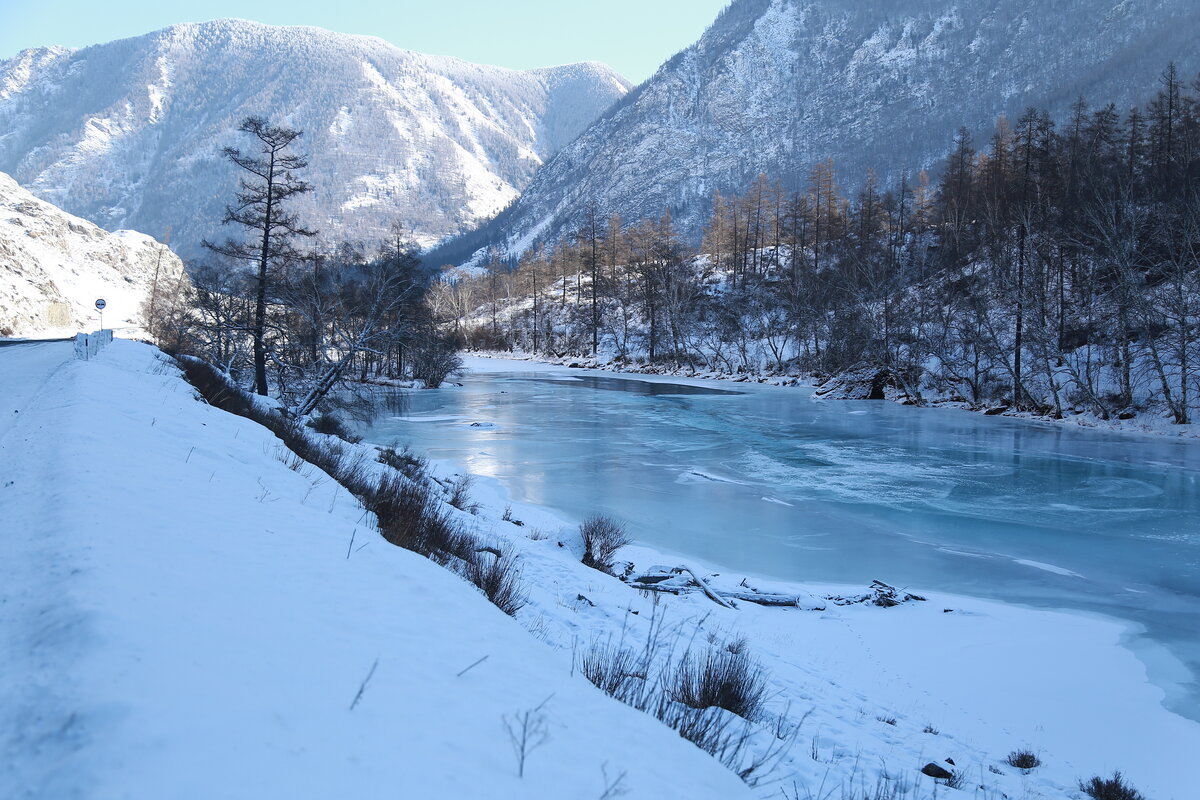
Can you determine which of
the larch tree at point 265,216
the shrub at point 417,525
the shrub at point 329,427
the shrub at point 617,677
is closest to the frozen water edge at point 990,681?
the shrub at point 617,677

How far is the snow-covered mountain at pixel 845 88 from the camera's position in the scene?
480 ft

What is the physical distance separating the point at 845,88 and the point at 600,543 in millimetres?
189779

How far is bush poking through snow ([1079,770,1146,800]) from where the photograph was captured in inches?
178

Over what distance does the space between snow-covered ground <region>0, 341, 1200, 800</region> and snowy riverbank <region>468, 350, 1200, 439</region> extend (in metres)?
21.4

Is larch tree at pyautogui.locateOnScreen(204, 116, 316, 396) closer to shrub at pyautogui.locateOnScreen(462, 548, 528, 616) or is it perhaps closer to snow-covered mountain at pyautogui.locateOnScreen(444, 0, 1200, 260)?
shrub at pyautogui.locateOnScreen(462, 548, 528, 616)

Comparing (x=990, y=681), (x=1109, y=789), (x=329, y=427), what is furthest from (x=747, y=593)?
(x=329, y=427)

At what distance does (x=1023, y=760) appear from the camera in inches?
198

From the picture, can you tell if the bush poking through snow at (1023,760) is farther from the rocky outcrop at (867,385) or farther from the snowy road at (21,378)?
the rocky outcrop at (867,385)

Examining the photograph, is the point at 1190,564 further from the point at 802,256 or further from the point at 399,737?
the point at 802,256

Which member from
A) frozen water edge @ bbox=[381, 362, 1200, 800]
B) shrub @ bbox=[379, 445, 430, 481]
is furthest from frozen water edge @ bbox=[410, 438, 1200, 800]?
shrub @ bbox=[379, 445, 430, 481]

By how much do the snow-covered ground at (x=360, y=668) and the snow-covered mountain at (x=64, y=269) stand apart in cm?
5280

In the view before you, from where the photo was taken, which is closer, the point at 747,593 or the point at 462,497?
the point at 747,593

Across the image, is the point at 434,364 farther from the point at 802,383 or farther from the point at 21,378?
the point at 21,378

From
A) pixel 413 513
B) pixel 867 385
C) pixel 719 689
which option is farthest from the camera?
pixel 867 385
